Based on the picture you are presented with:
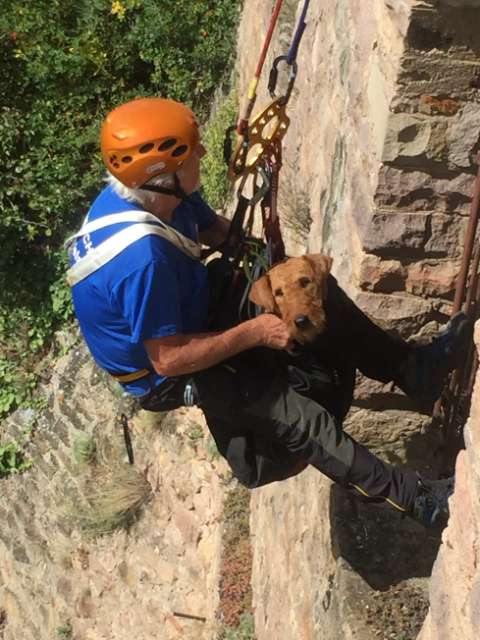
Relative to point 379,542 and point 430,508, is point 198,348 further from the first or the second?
point 379,542

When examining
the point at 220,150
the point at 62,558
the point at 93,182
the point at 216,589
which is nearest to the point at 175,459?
the point at 216,589

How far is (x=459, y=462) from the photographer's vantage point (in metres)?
2.38

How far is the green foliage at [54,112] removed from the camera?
845 cm

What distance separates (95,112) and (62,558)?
3.96 m

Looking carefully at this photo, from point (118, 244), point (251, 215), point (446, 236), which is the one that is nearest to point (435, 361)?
point (446, 236)

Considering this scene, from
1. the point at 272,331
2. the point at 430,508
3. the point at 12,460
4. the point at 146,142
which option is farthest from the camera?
the point at 12,460

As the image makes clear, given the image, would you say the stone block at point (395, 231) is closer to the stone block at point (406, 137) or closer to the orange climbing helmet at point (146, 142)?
the stone block at point (406, 137)

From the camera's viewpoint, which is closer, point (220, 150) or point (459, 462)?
point (459, 462)

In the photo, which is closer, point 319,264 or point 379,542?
point 319,264

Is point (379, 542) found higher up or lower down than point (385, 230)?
lower down

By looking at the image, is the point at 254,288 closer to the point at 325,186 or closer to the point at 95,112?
the point at 325,186

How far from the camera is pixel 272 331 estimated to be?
327 centimetres

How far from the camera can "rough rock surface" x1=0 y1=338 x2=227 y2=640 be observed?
6.21 metres

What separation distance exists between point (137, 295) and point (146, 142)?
1.69 feet
